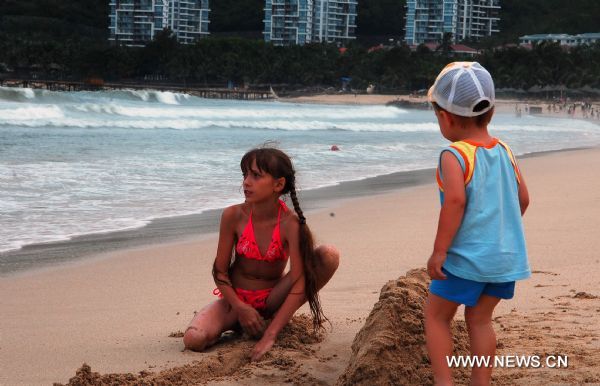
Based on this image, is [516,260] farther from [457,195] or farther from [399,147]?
[399,147]

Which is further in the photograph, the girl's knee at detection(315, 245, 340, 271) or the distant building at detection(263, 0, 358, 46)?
the distant building at detection(263, 0, 358, 46)

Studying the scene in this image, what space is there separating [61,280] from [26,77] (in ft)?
381

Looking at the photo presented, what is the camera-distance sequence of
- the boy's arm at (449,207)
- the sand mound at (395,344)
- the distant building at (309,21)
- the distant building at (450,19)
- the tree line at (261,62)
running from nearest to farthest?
1. the boy's arm at (449,207)
2. the sand mound at (395,344)
3. the tree line at (261,62)
4. the distant building at (450,19)
5. the distant building at (309,21)

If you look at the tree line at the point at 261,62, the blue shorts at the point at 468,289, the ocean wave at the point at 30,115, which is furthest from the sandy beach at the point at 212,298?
the tree line at the point at 261,62

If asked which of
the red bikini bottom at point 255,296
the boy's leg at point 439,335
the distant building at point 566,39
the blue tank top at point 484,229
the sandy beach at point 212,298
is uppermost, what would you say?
the distant building at point 566,39

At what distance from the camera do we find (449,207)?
9.77 feet

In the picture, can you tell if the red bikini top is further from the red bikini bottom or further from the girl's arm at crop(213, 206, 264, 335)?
the red bikini bottom

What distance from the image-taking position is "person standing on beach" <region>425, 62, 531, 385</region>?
3.00 m

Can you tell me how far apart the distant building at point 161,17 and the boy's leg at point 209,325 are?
163 metres

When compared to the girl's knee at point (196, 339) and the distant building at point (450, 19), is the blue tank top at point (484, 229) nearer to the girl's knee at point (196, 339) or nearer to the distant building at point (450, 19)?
the girl's knee at point (196, 339)

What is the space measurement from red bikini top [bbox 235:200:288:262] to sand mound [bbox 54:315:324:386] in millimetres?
329

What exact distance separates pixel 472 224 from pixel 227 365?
124cm

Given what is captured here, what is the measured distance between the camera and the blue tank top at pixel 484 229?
9.85 feet

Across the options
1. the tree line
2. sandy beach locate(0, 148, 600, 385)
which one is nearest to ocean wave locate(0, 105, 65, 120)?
sandy beach locate(0, 148, 600, 385)
